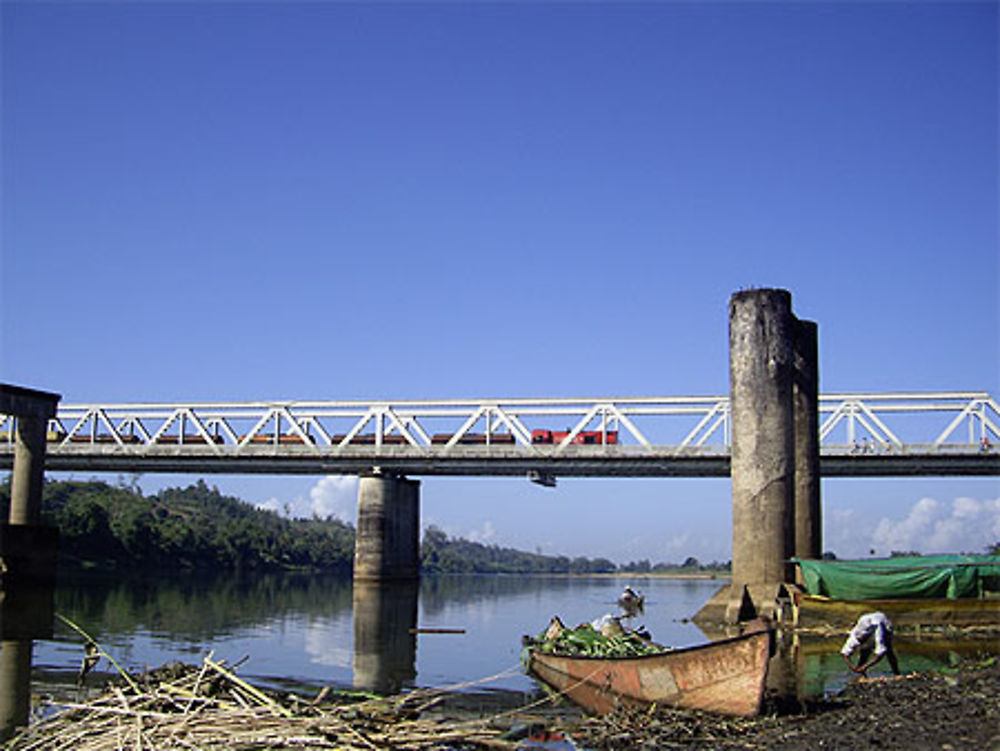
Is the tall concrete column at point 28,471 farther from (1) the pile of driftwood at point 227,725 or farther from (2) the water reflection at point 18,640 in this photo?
(1) the pile of driftwood at point 227,725

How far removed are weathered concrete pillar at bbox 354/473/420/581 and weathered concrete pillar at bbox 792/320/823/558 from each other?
29775 millimetres

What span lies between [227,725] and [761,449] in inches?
826

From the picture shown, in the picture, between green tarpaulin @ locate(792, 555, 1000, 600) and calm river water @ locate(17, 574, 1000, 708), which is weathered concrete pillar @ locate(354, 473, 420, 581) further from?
green tarpaulin @ locate(792, 555, 1000, 600)

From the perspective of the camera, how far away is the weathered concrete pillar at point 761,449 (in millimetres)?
28984

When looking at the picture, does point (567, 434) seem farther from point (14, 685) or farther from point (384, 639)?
point (14, 685)

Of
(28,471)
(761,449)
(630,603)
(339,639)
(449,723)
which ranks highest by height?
(761,449)

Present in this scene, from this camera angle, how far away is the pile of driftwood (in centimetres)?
1088

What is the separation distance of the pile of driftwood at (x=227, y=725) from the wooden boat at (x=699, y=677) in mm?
3310

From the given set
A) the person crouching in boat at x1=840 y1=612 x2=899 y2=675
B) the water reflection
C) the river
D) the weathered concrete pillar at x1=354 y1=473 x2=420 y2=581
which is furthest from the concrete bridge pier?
the person crouching in boat at x1=840 y1=612 x2=899 y2=675

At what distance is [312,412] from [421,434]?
715 cm

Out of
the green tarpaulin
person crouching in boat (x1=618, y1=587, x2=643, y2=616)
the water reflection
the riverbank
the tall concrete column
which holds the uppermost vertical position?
the tall concrete column

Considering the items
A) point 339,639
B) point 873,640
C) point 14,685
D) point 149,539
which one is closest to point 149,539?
point 149,539

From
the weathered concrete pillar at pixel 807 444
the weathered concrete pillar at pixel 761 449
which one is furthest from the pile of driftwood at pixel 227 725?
the weathered concrete pillar at pixel 807 444

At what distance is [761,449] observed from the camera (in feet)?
96.0
